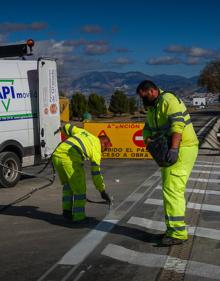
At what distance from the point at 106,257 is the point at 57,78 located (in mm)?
7125

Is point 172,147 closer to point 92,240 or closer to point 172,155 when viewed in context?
point 172,155

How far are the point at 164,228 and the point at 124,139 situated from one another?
975 centimetres

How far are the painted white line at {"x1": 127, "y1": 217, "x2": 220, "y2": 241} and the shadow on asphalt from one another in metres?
0.29

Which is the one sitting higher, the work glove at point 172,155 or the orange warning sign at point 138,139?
the work glove at point 172,155

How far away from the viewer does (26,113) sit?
11.5 m

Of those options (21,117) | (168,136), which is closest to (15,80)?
(21,117)

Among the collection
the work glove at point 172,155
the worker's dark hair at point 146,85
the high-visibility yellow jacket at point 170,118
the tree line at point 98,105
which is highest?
the worker's dark hair at point 146,85

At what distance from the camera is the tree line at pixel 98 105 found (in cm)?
5803

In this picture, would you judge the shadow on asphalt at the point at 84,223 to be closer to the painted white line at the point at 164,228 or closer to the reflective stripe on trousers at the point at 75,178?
the reflective stripe on trousers at the point at 75,178

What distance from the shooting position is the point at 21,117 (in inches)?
449

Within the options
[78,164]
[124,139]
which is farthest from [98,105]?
[78,164]

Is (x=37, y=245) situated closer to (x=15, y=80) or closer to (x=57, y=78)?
(x=15, y=80)

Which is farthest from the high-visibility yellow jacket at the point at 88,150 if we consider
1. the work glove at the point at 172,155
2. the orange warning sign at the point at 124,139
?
the orange warning sign at the point at 124,139

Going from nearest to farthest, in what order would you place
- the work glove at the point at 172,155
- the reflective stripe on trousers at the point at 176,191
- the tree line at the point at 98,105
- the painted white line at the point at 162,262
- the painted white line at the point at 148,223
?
the painted white line at the point at 162,262 → the work glove at the point at 172,155 → the reflective stripe on trousers at the point at 176,191 → the painted white line at the point at 148,223 → the tree line at the point at 98,105
